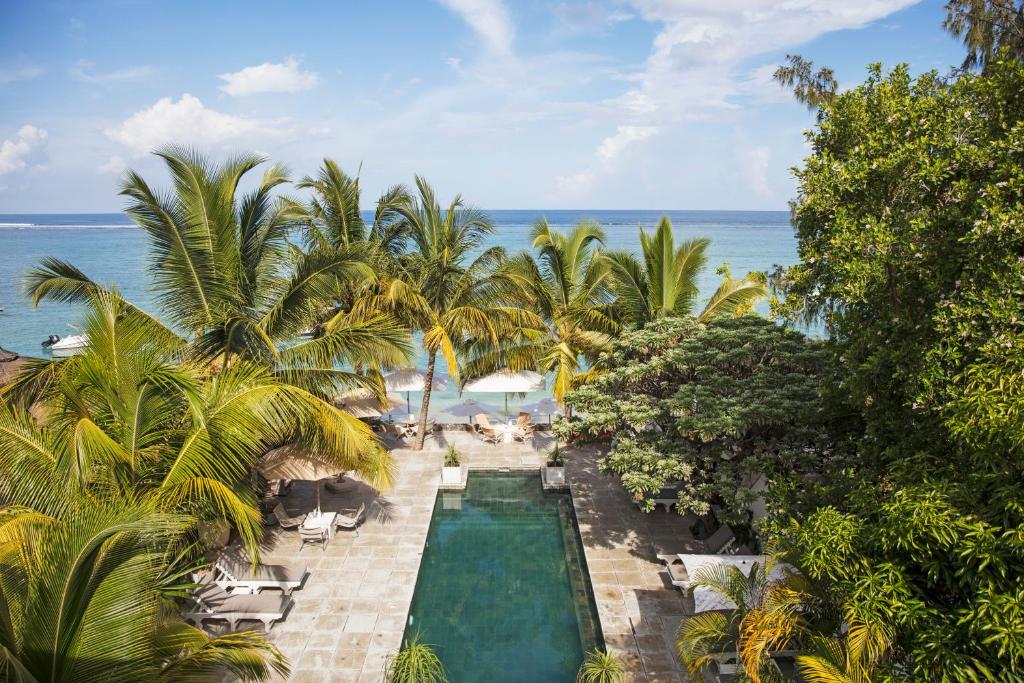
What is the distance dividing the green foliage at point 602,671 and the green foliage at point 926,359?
255 centimetres

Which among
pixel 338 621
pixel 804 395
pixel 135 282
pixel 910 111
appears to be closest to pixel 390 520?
pixel 338 621

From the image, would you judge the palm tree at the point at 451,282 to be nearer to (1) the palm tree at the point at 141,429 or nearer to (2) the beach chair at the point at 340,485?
(2) the beach chair at the point at 340,485

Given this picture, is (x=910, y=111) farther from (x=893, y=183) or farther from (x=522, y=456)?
(x=522, y=456)

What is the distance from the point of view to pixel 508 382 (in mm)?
15156

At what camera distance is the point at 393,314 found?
1334cm

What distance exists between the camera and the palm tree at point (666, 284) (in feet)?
41.2

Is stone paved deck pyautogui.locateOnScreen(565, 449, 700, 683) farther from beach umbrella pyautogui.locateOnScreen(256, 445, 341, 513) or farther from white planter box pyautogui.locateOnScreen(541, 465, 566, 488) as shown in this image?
beach umbrella pyautogui.locateOnScreen(256, 445, 341, 513)

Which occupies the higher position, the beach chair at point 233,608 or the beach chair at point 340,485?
the beach chair at point 233,608

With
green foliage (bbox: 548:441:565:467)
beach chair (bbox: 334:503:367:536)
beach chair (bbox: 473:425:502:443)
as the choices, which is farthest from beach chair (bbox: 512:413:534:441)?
beach chair (bbox: 334:503:367:536)

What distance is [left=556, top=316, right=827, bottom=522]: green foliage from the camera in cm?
815

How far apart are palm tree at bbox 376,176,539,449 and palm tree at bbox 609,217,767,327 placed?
7.68ft

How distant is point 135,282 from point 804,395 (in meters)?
61.6

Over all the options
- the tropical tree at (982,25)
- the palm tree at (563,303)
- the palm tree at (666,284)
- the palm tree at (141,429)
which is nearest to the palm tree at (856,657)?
the palm tree at (141,429)

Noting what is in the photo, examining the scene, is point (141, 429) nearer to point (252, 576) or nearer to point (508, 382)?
point (252, 576)
